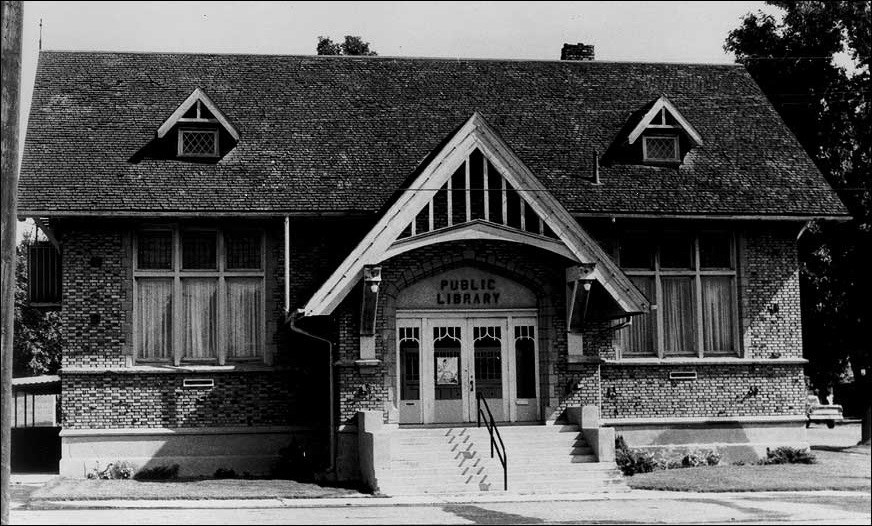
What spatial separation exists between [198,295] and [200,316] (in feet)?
1.51

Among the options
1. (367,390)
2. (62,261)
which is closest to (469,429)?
(367,390)

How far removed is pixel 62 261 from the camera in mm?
26359

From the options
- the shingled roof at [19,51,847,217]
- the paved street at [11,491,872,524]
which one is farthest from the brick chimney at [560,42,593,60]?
the paved street at [11,491,872,524]

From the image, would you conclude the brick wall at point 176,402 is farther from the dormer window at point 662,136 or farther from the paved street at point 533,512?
the dormer window at point 662,136

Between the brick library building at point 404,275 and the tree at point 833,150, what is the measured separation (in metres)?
4.07

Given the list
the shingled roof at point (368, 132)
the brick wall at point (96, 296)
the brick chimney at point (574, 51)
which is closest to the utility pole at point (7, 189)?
the shingled roof at point (368, 132)

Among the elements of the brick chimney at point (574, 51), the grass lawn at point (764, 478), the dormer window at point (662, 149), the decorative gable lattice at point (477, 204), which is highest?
the brick chimney at point (574, 51)

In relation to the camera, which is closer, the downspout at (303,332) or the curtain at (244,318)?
the downspout at (303,332)

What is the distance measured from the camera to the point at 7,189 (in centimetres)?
1549

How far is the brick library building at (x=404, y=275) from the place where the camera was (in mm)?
24422

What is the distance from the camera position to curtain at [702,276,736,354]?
2800 cm

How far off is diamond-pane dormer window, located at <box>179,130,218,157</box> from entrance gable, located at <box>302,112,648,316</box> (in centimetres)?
557

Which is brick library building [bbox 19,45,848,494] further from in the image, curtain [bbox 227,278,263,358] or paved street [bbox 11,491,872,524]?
paved street [bbox 11,491,872,524]

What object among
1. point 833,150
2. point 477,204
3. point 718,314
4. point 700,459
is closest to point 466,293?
point 477,204
